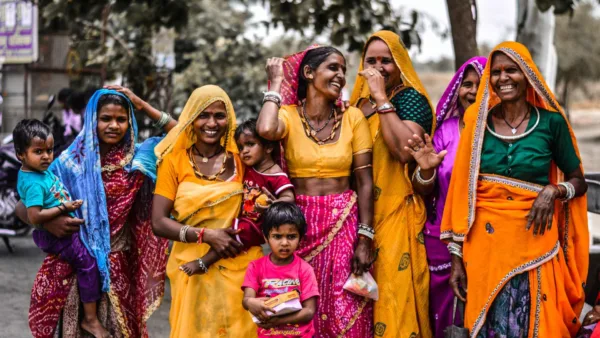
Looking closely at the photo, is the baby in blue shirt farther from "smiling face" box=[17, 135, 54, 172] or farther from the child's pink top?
the child's pink top

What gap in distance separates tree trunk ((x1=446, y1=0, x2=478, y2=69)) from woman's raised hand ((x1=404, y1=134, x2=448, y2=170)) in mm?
2407

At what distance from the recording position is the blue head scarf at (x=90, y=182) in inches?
151

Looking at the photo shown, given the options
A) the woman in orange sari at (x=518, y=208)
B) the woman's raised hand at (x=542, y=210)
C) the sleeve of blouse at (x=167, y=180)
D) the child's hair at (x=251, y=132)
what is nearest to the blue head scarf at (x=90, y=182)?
the sleeve of blouse at (x=167, y=180)

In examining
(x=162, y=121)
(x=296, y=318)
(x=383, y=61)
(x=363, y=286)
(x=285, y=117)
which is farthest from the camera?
(x=162, y=121)

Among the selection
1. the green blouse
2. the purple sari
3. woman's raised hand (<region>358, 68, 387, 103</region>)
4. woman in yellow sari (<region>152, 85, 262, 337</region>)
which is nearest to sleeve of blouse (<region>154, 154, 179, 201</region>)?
woman in yellow sari (<region>152, 85, 262, 337</region>)

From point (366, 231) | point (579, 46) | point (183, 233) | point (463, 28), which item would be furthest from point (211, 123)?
point (579, 46)

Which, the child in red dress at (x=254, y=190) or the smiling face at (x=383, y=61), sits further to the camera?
the smiling face at (x=383, y=61)

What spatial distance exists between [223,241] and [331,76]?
3.32 feet

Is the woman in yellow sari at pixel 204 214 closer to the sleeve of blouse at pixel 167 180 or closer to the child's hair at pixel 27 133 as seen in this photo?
the sleeve of blouse at pixel 167 180

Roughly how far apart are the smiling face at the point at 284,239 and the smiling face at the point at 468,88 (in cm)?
132

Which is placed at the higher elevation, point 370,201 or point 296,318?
point 370,201

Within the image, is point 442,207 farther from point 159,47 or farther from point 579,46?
point 579,46

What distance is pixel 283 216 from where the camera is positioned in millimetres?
3379

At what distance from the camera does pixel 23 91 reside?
1343 centimetres
